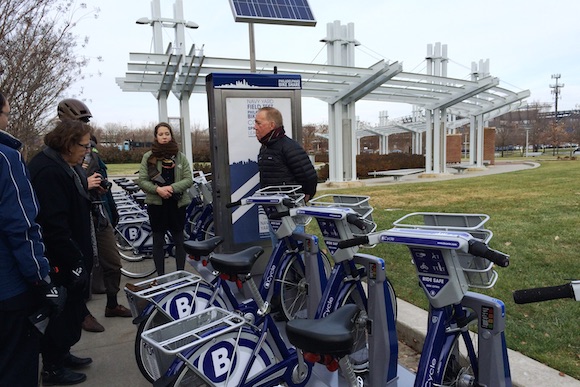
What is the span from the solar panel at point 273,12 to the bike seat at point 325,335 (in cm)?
487

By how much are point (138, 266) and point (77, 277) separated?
11.9 feet

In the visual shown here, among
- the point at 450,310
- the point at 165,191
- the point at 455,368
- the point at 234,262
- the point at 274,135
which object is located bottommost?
the point at 455,368

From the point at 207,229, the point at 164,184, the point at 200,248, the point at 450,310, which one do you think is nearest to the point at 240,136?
the point at 164,184

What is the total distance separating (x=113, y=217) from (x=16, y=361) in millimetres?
2381

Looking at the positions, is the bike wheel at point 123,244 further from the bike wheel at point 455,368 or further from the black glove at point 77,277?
the bike wheel at point 455,368

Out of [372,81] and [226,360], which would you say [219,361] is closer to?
[226,360]

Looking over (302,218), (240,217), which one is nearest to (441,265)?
(302,218)

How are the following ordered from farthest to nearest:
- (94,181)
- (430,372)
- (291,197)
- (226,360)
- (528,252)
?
(528,252)
(94,181)
(291,197)
(226,360)
(430,372)

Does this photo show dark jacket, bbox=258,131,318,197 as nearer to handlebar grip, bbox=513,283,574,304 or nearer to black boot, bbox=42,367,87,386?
black boot, bbox=42,367,87,386

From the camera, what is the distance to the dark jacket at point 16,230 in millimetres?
2145

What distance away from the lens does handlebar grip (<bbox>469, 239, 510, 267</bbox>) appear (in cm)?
176

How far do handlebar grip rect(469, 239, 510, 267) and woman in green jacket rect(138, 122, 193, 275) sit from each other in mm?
3420

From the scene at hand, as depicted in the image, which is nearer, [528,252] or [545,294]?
[545,294]

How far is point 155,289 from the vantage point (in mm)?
3066
